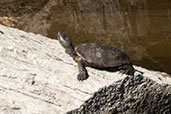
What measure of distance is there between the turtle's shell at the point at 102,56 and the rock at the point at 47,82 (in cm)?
16

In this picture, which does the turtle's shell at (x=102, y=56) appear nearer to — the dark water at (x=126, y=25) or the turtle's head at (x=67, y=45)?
the turtle's head at (x=67, y=45)

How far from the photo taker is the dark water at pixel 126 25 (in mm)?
6855

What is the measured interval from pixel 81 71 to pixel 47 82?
1.54 ft

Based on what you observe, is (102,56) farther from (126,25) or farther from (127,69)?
(126,25)

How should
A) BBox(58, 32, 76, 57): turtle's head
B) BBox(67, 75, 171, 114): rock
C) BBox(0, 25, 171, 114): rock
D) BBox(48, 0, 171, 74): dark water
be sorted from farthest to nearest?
BBox(48, 0, 171, 74): dark water, BBox(58, 32, 76, 57): turtle's head, BBox(67, 75, 171, 114): rock, BBox(0, 25, 171, 114): rock

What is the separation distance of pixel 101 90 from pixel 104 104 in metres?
0.22

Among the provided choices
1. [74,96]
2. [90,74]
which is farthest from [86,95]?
[90,74]

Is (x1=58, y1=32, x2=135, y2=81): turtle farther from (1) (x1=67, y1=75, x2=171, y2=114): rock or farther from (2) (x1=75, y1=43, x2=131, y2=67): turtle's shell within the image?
(1) (x1=67, y1=75, x2=171, y2=114): rock

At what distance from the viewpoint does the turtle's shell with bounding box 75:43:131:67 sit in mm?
4160

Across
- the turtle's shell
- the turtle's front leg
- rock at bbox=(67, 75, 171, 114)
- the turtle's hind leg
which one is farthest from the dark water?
the turtle's front leg

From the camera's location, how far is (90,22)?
879 cm

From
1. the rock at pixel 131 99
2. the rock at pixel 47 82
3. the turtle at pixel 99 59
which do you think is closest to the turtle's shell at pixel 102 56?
the turtle at pixel 99 59

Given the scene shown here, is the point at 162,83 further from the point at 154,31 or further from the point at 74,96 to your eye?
the point at 154,31

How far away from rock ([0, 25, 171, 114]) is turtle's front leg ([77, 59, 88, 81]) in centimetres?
6
